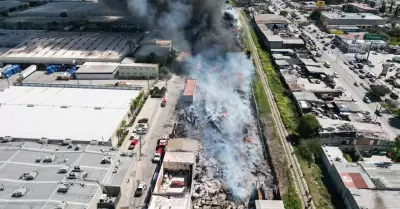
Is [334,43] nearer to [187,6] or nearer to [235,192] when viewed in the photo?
[187,6]

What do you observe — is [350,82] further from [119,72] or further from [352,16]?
[352,16]

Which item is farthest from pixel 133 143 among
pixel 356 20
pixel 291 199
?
pixel 356 20

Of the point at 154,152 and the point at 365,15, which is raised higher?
the point at 365,15

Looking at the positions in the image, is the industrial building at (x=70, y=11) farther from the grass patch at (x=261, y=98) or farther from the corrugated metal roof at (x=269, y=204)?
the corrugated metal roof at (x=269, y=204)

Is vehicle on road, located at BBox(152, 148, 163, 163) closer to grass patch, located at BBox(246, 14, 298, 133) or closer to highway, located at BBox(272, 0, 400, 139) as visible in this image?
grass patch, located at BBox(246, 14, 298, 133)

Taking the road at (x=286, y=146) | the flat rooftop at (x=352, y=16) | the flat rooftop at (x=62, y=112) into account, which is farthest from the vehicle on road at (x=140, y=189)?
the flat rooftop at (x=352, y=16)

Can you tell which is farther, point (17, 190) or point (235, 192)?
point (235, 192)

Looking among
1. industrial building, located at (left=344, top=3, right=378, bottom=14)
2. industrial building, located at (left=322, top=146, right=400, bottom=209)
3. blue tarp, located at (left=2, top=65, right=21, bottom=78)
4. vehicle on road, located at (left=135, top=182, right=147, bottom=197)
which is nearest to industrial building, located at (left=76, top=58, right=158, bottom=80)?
blue tarp, located at (left=2, top=65, right=21, bottom=78)

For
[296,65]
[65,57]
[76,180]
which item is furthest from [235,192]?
[65,57]
